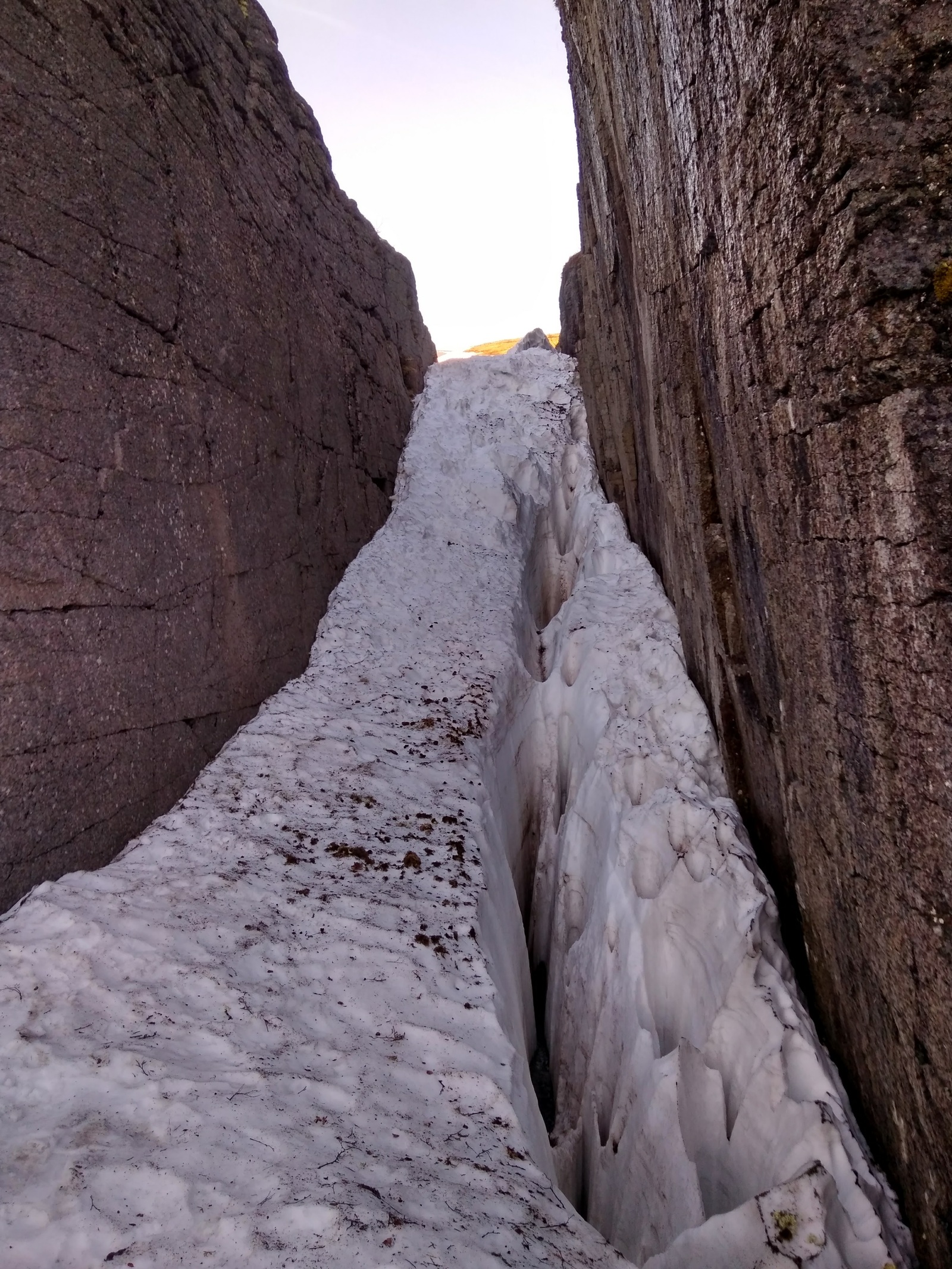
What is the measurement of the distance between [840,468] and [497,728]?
3.90m

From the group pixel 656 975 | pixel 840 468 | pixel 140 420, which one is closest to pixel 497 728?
pixel 656 975

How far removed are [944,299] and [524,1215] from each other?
2.97 metres

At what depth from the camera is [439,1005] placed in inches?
137

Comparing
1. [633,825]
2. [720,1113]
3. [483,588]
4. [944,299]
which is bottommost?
[720,1113]

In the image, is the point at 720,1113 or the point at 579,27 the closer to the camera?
the point at 720,1113

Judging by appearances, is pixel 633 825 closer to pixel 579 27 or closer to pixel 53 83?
pixel 53 83

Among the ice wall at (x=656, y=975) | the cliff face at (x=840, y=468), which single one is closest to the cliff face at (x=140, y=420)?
the ice wall at (x=656, y=975)

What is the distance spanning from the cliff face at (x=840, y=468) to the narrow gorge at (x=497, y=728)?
2 cm

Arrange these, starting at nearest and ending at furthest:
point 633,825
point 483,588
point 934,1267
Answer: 1. point 934,1267
2. point 633,825
3. point 483,588

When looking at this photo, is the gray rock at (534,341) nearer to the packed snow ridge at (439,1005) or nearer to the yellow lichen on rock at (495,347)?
the yellow lichen on rock at (495,347)

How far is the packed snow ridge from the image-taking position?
245 cm

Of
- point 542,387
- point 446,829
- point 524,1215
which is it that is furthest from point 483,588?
point 524,1215

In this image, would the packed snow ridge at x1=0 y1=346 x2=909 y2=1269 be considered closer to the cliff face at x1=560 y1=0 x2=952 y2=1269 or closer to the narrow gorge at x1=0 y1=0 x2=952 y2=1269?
the narrow gorge at x1=0 y1=0 x2=952 y2=1269

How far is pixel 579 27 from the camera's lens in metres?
6.76
